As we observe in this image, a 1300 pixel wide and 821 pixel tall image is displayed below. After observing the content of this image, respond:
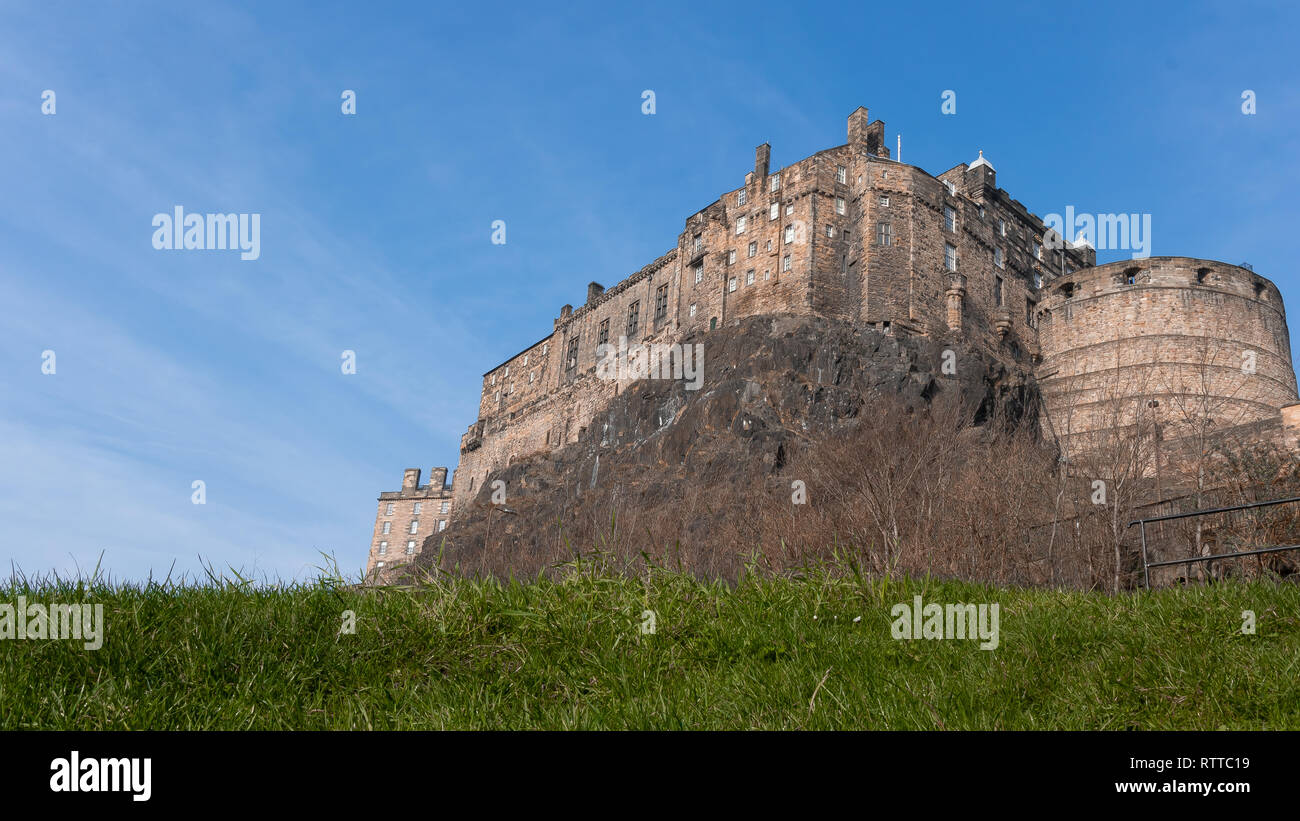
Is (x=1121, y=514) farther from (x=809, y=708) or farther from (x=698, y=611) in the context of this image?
(x=809, y=708)

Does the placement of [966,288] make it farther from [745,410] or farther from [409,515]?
[409,515]

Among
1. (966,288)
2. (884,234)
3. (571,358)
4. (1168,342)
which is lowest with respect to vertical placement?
(1168,342)

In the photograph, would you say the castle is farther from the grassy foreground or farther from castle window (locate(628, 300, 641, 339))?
the grassy foreground

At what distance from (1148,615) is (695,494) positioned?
26.2 meters

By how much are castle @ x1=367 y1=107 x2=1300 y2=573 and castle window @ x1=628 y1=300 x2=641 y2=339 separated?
1.26 meters

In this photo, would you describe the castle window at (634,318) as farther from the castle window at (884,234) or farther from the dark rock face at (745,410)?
the castle window at (884,234)

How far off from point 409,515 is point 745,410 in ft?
210

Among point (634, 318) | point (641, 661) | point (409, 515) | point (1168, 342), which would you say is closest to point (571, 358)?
point (634, 318)

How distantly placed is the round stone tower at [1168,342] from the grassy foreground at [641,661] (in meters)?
39.3

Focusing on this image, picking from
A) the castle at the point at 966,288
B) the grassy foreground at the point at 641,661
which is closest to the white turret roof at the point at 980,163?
the castle at the point at 966,288

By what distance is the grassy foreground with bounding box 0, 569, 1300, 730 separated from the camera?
5.84 m

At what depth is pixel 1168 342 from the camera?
45.2 metres

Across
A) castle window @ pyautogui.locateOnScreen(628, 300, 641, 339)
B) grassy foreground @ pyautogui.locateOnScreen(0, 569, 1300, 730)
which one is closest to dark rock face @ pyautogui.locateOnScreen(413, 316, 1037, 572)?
castle window @ pyautogui.locateOnScreen(628, 300, 641, 339)
